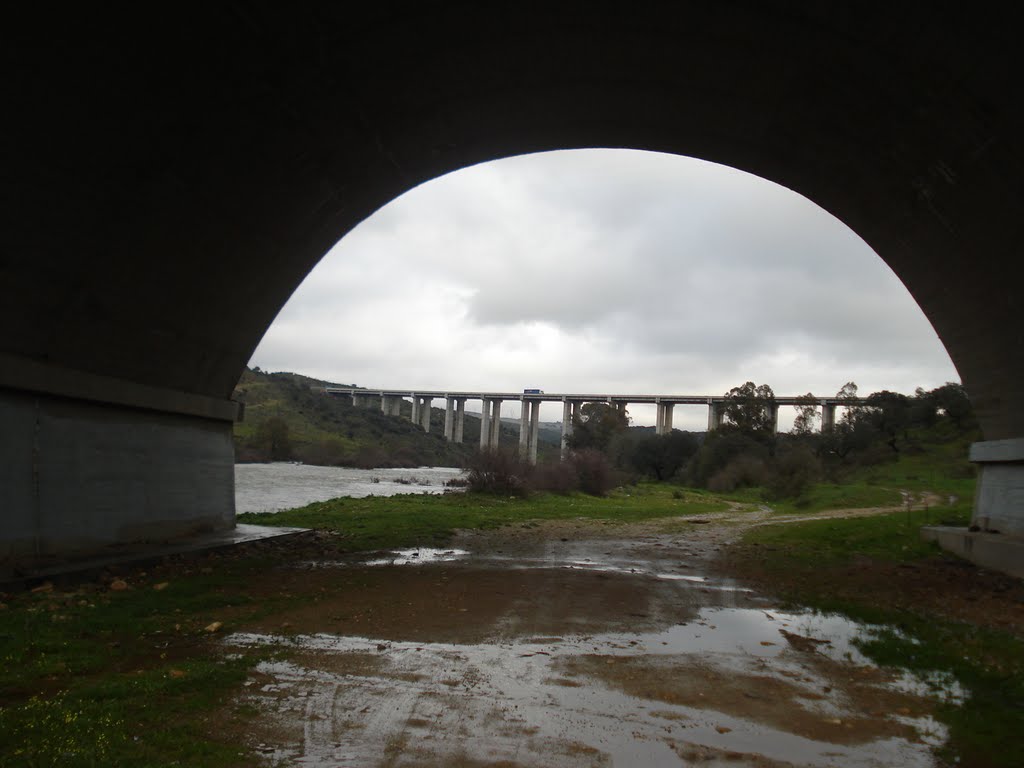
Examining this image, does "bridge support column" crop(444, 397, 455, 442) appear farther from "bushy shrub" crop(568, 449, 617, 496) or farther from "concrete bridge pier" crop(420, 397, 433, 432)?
"bushy shrub" crop(568, 449, 617, 496)

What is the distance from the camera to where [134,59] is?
8211 millimetres

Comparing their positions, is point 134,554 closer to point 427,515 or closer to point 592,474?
point 427,515

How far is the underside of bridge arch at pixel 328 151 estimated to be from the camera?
8.58 metres

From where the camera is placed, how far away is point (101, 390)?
11.2 meters

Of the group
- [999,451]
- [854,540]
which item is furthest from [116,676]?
[854,540]

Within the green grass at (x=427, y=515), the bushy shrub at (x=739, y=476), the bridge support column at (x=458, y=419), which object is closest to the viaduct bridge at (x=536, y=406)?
the bridge support column at (x=458, y=419)

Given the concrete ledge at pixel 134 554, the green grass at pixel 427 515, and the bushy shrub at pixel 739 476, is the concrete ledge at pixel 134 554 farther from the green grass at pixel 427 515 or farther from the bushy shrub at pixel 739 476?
the bushy shrub at pixel 739 476

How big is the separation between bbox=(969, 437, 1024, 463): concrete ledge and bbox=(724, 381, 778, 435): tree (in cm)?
5565

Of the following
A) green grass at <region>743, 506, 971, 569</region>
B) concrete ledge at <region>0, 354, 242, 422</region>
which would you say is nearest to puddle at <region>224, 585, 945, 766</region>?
concrete ledge at <region>0, 354, 242, 422</region>

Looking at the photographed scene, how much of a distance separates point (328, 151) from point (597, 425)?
70785mm

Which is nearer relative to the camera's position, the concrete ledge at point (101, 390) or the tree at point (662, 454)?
the concrete ledge at point (101, 390)

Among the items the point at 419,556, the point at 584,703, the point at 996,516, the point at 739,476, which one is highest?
the point at 996,516

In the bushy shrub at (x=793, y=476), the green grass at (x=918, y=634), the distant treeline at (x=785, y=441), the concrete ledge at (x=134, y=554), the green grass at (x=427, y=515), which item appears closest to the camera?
the green grass at (x=918, y=634)

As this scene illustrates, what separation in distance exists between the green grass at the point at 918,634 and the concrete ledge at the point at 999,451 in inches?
81.8
